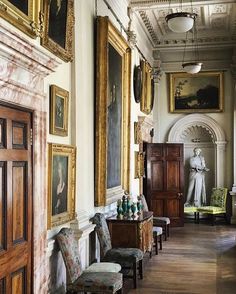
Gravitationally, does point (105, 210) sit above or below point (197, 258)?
above

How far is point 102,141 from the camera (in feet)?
23.1

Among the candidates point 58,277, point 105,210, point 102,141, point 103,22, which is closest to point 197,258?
point 105,210

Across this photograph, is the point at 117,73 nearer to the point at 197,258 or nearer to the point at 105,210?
the point at 105,210

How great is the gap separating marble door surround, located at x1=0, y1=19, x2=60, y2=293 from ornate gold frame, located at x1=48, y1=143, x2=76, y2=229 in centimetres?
24

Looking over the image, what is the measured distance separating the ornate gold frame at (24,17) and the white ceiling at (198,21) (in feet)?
18.4

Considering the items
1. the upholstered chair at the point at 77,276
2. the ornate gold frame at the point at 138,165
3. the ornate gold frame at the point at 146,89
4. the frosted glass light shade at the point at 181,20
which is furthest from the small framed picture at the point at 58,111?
the ornate gold frame at the point at 146,89

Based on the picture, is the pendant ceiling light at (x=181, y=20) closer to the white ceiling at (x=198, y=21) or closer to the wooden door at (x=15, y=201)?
the white ceiling at (x=198, y=21)

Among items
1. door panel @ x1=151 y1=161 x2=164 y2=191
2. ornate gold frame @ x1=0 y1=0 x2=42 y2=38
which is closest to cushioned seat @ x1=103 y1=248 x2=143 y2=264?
ornate gold frame @ x1=0 y1=0 x2=42 y2=38

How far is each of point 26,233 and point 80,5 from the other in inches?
132

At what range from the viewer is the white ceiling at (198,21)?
32.6ft

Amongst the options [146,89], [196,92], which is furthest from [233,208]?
[146,89]

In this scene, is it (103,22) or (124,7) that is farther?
(124,7)

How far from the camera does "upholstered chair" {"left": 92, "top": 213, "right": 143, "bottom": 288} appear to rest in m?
6.72

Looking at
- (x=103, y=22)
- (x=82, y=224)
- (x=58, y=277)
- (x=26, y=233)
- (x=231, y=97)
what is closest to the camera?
(x=26, y=233)
